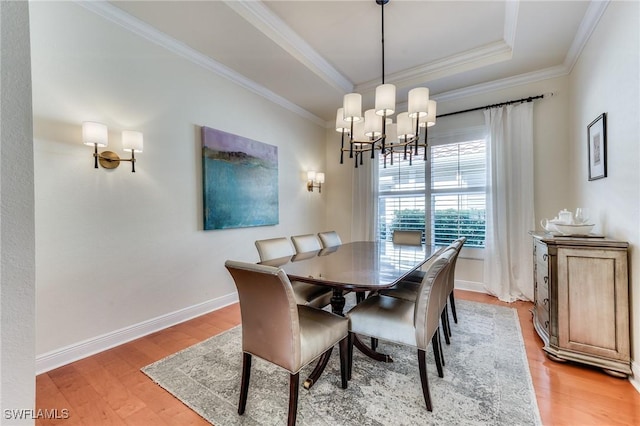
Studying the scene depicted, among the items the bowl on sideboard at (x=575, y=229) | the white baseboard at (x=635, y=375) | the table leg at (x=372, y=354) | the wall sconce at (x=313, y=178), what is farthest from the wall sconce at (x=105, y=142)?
the white baseboard at (x=635, y=375)

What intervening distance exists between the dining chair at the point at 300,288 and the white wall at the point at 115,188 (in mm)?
1022

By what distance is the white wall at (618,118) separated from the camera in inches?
70.0

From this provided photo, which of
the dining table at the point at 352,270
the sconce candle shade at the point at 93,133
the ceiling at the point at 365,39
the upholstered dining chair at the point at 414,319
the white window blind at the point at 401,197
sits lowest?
the upholstered dining chair at the point at 414,319

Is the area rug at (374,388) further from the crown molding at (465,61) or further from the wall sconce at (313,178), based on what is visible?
the crown molding at (465,61)

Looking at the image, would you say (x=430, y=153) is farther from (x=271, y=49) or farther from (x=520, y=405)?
(x=520, y=405)

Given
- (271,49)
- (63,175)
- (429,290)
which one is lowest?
(429,290)

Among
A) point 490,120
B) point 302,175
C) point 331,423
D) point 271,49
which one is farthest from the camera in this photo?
point 302,175

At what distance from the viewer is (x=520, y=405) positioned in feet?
5.26

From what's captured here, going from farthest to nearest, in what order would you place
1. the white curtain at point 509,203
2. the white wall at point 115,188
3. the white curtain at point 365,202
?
the white curtain at point 365,202, the white curtain at point 509,203, the white wall at point 115,188

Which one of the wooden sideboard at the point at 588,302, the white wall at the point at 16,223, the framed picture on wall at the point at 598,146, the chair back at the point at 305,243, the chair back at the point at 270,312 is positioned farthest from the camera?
the chair back at the point at 305,243

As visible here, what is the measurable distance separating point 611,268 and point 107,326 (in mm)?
3914

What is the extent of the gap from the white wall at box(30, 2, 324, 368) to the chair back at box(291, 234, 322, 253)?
38.6 inches

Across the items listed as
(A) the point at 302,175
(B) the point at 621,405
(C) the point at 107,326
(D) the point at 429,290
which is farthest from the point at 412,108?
(C) the point at 107,326

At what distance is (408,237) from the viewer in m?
3.45
